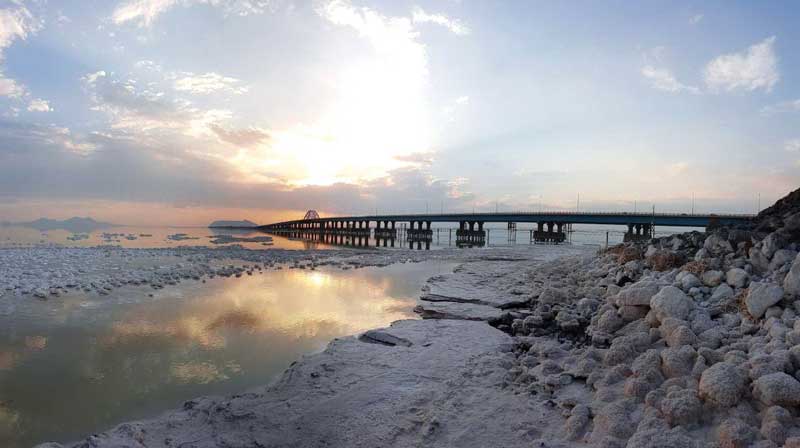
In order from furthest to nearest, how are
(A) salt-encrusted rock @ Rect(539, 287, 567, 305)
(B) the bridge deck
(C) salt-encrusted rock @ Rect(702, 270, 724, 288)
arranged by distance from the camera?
(B) the bridge deck < (A) salt-encrusted rock @ Rect(539, 287, 567, 305) < (C) salt-encrusted rock @ Rect(702, 270, 724, 288)

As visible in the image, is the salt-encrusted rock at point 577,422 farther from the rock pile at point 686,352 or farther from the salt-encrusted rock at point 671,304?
the salt-encrusted rock at point 671,304

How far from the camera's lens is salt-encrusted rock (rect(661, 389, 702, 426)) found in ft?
12.4

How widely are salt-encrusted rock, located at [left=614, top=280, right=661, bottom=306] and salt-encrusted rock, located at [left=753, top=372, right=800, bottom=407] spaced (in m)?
2.76

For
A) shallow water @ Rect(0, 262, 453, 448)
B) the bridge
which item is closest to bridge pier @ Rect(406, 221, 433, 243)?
the bridge

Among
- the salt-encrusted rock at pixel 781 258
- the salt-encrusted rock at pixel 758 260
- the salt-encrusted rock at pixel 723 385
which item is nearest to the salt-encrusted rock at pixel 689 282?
the salt-encrusted rock at pixel 758 260

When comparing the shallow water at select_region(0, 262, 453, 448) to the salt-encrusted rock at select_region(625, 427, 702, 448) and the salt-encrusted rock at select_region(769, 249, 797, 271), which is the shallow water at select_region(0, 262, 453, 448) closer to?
the salt-encrusted rock at select_region(625, 427, 702, 448)

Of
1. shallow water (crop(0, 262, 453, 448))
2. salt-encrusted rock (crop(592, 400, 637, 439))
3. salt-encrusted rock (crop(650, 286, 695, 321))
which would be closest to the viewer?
salt-encrusted rock (crop(592, 400, 637, 439))

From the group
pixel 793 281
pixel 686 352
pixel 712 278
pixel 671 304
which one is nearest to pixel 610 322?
pixel 671 304

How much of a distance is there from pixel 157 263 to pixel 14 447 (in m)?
18.5

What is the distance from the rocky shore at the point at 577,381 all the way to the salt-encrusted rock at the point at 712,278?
0.08 feet

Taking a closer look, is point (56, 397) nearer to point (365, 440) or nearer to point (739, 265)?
point (365, 440)

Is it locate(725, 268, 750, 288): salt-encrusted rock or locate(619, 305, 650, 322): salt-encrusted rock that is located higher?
locate(725, 268, 750, 288): salt-encrusted rock

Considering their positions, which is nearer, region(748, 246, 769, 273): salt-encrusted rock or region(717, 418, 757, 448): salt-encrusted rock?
region(717, 418, 757, 448): salt-encrusted rock

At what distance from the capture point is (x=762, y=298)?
5539 millimetres
